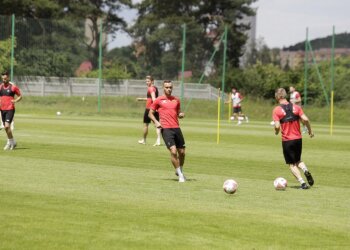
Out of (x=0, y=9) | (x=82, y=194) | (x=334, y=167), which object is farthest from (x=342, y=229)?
(x=0, y=9)

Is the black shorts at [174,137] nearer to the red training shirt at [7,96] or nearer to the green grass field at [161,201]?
the green grass field at [161,201]

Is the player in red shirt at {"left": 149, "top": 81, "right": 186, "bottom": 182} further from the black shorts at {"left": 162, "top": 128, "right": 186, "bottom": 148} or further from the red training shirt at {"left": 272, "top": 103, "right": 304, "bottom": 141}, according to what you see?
the red training shirt at {"left": 272, "top": 103, "right": 304, "bottom": 141}

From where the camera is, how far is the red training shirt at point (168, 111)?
59.2 feet

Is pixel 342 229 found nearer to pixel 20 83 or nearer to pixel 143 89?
pixel 20 83

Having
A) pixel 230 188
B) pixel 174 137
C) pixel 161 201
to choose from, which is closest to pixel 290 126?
pixel 230 188

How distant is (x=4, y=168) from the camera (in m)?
18.9

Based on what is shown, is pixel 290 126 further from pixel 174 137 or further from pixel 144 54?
pixel 144 54

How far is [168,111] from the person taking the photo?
1817 centimetres

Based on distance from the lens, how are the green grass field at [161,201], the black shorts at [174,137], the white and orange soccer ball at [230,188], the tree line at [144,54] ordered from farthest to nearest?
the tree line at [144,54]
the black shorts at [174,137]
the white and orange soccer ball at [230,188]
the green grass field at [161,201]

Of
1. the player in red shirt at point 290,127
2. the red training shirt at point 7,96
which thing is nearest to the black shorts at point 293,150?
the player in red shirt at point 290,127

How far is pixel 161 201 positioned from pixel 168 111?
4.51m

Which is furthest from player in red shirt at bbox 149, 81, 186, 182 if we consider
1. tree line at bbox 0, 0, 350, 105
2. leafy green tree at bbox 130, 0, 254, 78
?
leafy green tree at bbox 130, 0, 254, 78

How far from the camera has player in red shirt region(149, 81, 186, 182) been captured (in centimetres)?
1769

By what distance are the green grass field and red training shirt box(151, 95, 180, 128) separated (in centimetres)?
119
